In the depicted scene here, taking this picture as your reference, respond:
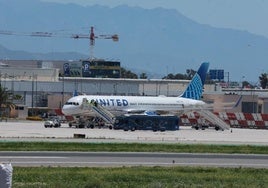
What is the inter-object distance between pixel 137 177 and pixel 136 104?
83.2m

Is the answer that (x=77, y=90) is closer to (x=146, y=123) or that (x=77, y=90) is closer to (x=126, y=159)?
(x=146, y=123)

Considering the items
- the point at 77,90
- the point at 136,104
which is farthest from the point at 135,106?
the point at 77,90

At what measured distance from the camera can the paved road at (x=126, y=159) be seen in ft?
112

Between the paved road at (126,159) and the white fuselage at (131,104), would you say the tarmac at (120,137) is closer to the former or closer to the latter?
the paved road at (126,159)

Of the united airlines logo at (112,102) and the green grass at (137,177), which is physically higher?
the united airlines logo at (112,102)

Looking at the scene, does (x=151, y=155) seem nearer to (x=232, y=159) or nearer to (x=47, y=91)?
(x=232, y=159)

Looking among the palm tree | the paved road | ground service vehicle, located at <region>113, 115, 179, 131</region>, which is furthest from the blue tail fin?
the paved road

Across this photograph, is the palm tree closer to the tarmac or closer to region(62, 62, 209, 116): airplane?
region(62, 62, 209, 116): airplane

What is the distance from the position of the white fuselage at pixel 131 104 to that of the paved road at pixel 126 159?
60.5 metres

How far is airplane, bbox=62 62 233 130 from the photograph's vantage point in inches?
4011

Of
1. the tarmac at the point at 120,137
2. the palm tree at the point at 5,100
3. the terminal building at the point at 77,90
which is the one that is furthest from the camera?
the terminal building at the point at 77,90

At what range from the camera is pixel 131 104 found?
108 meters

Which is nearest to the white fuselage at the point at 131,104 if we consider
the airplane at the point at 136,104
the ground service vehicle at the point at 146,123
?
the airplane at the point at 136,104

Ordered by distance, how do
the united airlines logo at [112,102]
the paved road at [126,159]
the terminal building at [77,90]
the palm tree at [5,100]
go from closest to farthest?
the paved road at [126,159] < the united airlines logo at [112,102] < the palm tree at [5,100] < the terminal building at [77,90]
